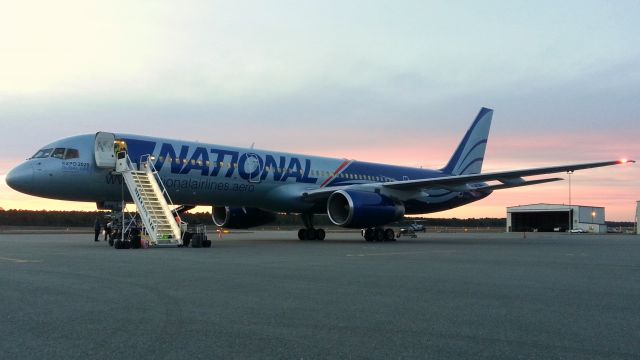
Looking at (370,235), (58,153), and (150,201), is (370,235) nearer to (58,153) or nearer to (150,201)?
(150,201)

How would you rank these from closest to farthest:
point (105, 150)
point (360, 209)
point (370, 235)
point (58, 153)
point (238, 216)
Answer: point (58, 153), point (105, 150), point (360, 209), point (370, 235), point (238, 216)

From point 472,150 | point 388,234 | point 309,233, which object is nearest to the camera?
point 388,234

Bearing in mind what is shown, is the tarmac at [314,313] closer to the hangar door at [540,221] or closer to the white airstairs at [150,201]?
the white airstairs at [150,201]

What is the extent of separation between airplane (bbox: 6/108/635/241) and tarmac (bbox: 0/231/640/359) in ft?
27.3

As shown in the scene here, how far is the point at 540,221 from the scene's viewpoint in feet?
250

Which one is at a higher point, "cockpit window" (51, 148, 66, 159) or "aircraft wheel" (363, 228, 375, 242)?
"cockpit window" (51, 148, 66, 159)

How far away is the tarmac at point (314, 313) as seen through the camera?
4.78 m

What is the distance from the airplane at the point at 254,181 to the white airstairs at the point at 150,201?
41 centimetres

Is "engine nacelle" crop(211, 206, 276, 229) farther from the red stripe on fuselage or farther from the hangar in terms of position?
the hangar

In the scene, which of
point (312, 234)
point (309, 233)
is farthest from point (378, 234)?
point (309, 233)

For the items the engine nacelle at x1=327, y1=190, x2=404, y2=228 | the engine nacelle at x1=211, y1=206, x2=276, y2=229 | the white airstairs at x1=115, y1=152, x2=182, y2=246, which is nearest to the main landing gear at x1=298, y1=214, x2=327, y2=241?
the engine nacelle at x1=211, y1=206, x2=276, y2=229

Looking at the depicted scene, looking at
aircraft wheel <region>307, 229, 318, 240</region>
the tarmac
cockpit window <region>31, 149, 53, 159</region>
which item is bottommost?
the tarmac

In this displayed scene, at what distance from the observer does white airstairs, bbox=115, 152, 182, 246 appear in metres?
18.8

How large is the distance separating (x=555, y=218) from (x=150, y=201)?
66440mm
